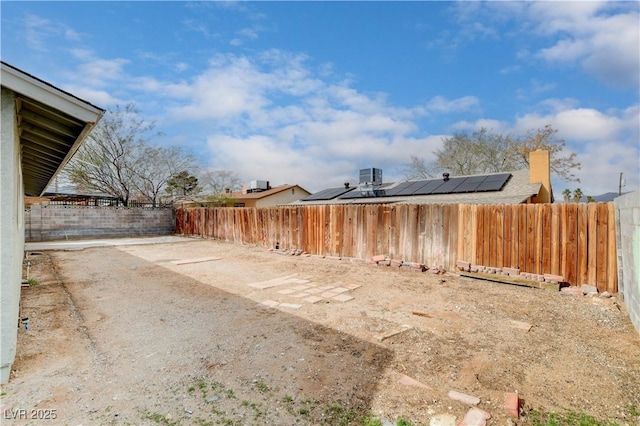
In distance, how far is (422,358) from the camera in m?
3.02

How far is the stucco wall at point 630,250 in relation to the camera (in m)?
3.61

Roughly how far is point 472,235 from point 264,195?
22.9 metres

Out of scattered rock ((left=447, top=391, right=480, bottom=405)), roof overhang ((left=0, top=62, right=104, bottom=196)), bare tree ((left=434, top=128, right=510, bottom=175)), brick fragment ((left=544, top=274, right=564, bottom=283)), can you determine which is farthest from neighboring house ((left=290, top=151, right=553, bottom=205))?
bare tree ((left=434, top=128, right=510, bottom=175))

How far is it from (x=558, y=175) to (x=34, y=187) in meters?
29.0

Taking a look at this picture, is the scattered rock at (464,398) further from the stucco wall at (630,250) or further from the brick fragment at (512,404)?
the stucco wall at (630,250)

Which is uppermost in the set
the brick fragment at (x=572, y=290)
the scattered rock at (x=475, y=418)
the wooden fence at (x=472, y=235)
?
the wooden fence at (x=472, y=235)

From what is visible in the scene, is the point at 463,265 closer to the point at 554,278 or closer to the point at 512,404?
the point at 554,278

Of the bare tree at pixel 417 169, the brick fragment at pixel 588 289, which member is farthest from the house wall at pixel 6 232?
the bare tree at pixel 417 169

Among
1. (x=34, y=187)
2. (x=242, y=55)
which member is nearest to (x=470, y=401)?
(x=242, y=55)

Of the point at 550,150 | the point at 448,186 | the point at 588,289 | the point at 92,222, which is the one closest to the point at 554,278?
the point at 588,289

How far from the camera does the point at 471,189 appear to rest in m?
12.0

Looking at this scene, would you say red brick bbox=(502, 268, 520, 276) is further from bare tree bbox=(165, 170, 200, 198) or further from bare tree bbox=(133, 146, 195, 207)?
bare tree bbox=(165, 170, 200, 198)

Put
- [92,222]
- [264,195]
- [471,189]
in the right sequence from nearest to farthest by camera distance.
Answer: [471,189] → [92,222] → [264,195]

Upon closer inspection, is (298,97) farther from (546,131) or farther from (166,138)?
(546,131)
